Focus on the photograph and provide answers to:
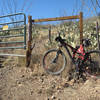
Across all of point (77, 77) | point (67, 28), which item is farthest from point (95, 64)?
point (67, 28)

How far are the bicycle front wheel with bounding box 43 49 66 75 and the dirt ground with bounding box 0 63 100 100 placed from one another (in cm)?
21

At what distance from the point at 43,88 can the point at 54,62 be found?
3.27 feet

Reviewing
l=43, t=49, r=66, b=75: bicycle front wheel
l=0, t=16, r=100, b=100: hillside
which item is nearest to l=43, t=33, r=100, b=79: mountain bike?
l=43, t=49, r=66, b=75: bicycle front wheel

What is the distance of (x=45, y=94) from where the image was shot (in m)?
2.73

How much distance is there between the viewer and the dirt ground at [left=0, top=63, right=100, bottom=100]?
2633mm

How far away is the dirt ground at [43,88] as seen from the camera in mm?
2633

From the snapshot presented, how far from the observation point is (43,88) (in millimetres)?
2988

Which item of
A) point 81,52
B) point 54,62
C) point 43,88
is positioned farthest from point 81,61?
point 43,88

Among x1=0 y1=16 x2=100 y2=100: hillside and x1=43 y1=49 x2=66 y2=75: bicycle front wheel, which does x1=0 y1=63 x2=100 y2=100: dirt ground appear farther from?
x1=43 y1=49 x2=66 y2=75: bicycle front wheel

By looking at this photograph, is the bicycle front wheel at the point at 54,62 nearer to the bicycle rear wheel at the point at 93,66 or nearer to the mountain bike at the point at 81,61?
the mountain bike at the point at 81,61

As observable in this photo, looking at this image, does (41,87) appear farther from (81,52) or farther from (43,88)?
(81,52)

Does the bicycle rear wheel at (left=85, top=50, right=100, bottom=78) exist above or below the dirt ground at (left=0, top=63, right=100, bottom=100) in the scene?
above

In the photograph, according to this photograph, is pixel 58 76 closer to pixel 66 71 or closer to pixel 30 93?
pixel 66 71

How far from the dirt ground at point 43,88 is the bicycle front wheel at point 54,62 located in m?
0.21
